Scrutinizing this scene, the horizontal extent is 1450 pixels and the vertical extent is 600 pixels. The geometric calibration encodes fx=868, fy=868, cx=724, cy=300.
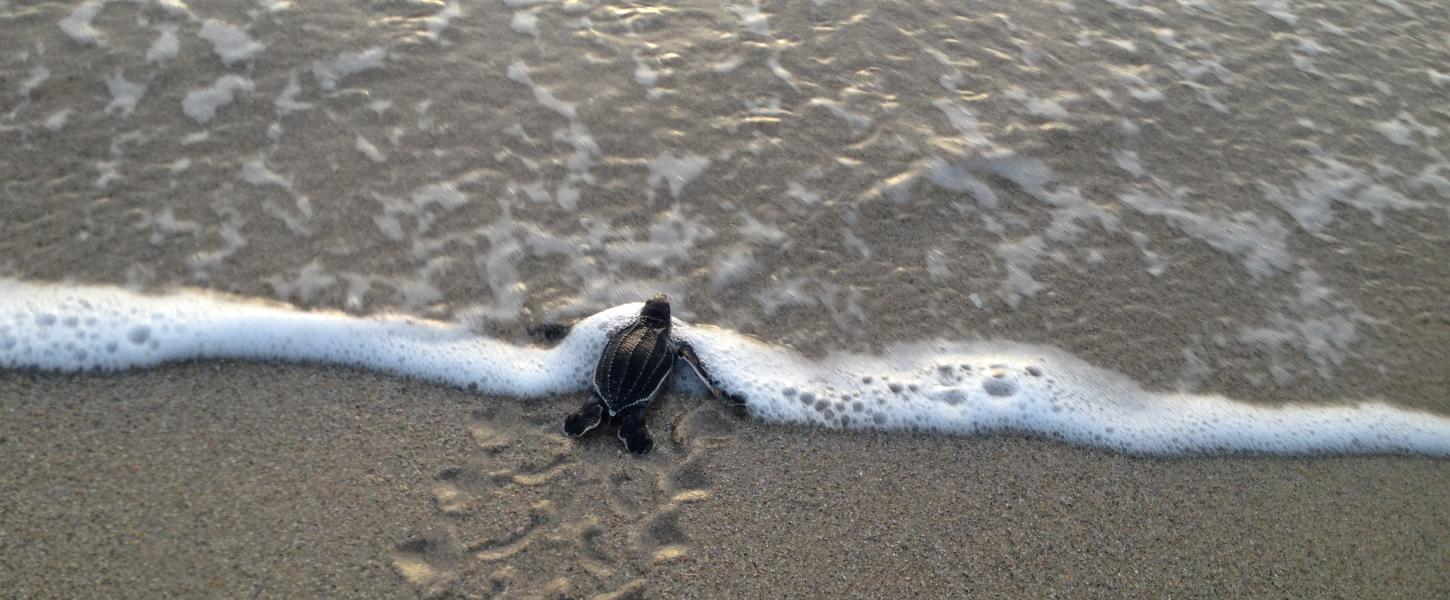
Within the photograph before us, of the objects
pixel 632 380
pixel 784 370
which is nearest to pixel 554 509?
pixel 632 380

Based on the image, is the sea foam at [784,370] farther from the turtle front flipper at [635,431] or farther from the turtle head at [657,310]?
the turtle front flipper at [635,431]

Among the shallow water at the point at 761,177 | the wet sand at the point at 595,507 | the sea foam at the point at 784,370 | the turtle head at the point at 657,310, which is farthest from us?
the shallow water at the point at 761,177

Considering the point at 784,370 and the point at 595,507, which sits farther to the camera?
the point at 784,370

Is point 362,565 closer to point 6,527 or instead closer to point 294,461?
point 294,461

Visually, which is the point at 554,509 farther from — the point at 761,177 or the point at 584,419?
the point at 761,177

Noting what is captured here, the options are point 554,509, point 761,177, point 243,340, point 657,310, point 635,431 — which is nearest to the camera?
point 554,509

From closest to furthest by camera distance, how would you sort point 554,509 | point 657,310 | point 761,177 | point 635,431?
point 554,509, point 635,431, point 657,310, point 761,177

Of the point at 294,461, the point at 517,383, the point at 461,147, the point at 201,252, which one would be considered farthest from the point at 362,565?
the point at 461,147

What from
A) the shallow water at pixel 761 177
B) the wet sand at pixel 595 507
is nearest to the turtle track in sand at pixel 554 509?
the wet sand at pixel 595 507
